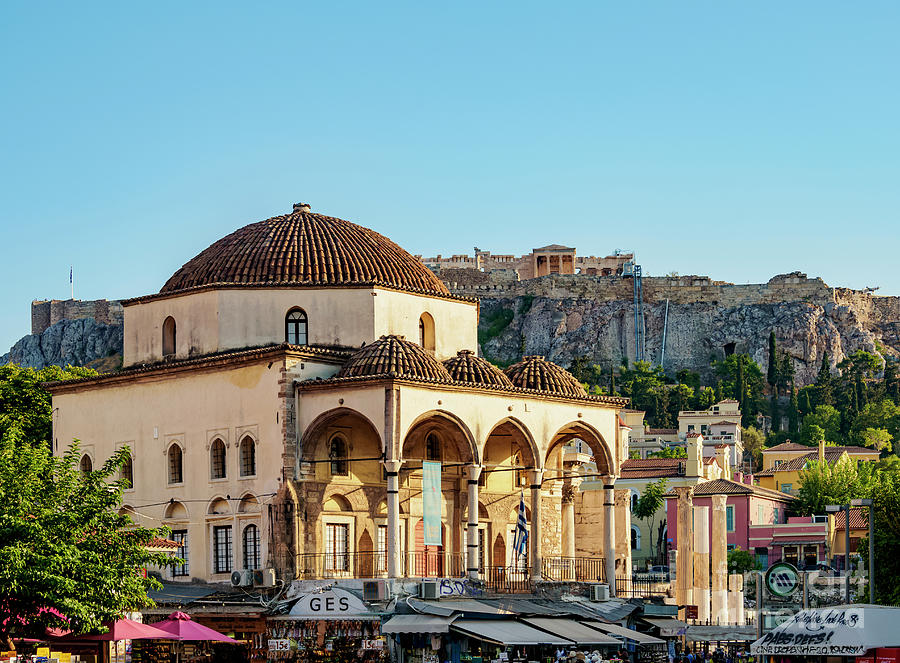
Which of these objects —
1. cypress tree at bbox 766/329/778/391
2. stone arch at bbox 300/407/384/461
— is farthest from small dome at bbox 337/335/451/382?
cypress tree at bbox 766/329/778/391

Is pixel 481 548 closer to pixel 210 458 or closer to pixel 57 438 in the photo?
pixel 210 458

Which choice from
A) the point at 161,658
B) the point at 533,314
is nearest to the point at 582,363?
the point at 533,314

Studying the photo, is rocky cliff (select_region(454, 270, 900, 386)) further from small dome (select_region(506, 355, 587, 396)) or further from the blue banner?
the blue banner

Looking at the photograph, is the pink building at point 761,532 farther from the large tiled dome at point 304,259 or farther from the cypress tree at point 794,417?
the cypress tree at point 794,417

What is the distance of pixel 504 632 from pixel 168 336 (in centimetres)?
1507

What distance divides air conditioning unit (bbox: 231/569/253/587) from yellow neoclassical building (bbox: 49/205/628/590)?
79 centimetres

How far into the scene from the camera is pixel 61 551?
1272 inches

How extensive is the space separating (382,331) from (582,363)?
318 feet

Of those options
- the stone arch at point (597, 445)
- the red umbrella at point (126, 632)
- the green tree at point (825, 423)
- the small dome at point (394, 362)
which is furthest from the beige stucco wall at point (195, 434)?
the green tree at point (825, 423)

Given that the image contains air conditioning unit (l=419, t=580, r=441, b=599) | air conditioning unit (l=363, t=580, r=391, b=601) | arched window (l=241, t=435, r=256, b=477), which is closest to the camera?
air conditioning unit (l=363, t=580, r=391, b=601)

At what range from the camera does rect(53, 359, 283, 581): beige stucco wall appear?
45.2 meters

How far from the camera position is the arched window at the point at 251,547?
45125mm

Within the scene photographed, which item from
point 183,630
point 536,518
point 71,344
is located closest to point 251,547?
point 536,518

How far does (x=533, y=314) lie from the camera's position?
526ft
